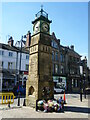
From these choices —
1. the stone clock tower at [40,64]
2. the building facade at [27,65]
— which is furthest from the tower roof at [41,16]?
the building facade at [27,65]

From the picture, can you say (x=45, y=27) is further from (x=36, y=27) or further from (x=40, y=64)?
(x=40, y=64)

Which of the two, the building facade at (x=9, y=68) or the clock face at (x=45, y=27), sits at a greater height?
the clock face at (x=45, y=27)

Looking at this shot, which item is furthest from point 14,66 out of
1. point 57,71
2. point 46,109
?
point 46,109

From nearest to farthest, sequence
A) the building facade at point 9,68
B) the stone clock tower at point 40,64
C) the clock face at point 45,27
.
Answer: the stone clock tower at point 40,64 < the clock face at point 45,27 < the building facade at point 9,68

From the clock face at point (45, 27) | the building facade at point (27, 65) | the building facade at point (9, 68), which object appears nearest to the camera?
the clock face at point (45, 27)

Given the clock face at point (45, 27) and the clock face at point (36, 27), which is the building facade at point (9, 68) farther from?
the clock face at point (45, 27)

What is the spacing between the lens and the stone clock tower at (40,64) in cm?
1023

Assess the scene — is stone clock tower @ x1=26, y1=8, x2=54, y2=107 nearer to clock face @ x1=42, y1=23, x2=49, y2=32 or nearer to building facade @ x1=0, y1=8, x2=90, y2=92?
clock face @ x1=42, y1=23, x2=49, y2=32

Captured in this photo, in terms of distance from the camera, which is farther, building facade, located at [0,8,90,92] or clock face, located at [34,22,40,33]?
building facade, located at [0,8,90,92]

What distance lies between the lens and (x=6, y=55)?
88.7 ft

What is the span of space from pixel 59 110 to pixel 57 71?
24657mm

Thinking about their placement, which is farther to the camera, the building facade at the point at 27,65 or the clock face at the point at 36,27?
the building facade at the point at 27,65

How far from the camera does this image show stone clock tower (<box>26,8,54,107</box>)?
10.2 metres

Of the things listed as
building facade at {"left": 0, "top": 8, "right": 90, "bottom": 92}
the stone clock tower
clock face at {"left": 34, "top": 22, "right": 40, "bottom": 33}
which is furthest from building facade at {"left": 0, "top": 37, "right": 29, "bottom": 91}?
the stone clock tower
